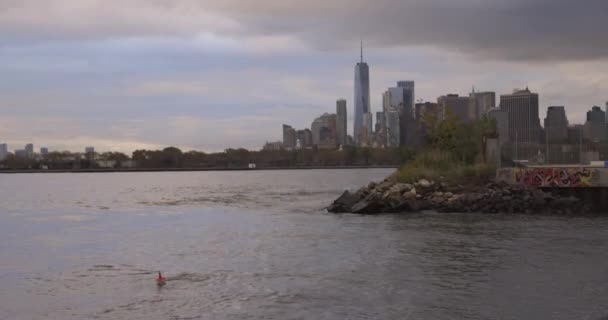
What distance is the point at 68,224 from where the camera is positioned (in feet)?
170

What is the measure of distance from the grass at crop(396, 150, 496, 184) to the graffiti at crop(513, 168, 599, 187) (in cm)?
411

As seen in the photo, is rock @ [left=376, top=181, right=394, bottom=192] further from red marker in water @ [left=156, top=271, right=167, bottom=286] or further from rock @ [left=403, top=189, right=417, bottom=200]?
red marker in water @ [left=156, top=271, right=167, bottom=286]

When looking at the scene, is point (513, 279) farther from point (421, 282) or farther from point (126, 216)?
point (126, 216)

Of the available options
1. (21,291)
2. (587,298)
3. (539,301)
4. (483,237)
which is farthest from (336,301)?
(483,237)

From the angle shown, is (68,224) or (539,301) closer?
(539,301)

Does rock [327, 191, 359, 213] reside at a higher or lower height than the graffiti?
lower

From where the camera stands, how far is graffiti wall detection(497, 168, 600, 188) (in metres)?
51.5

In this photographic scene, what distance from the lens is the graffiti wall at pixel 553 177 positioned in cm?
5153

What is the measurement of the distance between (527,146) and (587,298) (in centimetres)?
5870

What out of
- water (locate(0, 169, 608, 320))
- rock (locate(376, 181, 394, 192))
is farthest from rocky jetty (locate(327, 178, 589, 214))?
water (locate(0, 169, 608, 320))

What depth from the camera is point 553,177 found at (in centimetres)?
5303

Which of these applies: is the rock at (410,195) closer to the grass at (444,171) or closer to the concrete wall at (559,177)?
the grass at (444,171)

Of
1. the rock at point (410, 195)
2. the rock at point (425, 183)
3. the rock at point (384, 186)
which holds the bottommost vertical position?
the rock at point (410, 195)

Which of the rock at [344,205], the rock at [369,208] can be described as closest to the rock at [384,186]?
the rock at [344,205]
